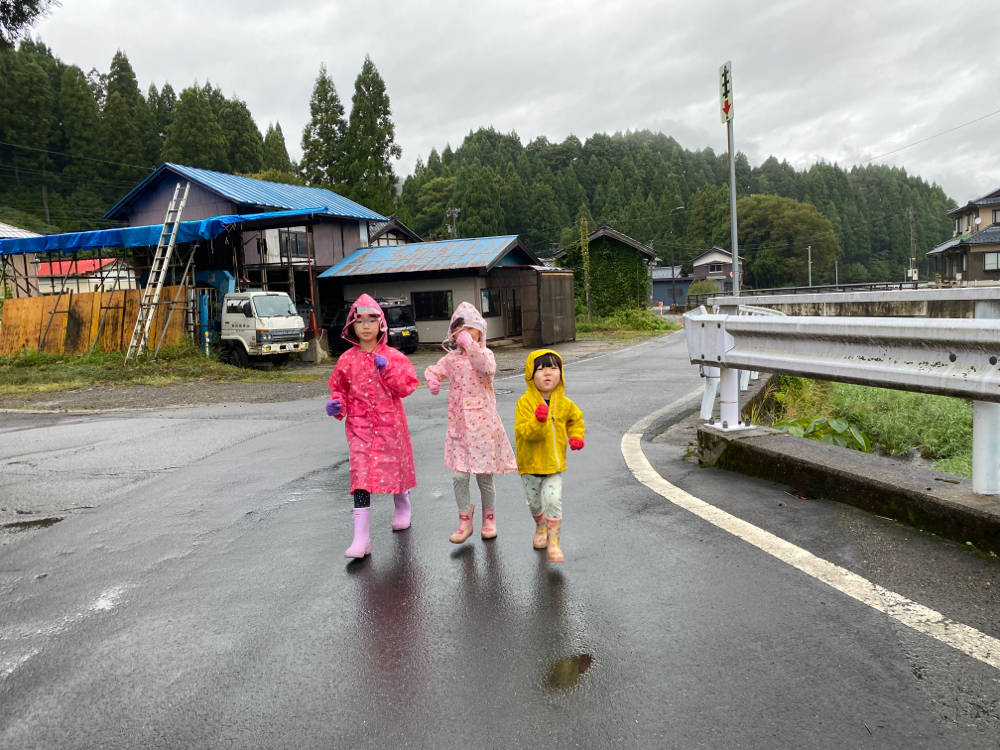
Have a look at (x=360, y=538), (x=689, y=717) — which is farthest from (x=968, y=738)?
(x=360, y=538)

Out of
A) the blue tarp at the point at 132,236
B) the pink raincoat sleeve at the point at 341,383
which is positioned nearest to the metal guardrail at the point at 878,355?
the pink raincoat sleeve at the point at 341,383

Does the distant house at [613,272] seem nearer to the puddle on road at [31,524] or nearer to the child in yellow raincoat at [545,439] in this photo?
the puddle on road at [31,524]

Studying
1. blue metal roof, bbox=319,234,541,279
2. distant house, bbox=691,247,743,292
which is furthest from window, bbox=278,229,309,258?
distant house, bbox=691,247,743,292

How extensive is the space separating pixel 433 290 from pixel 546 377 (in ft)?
81.1

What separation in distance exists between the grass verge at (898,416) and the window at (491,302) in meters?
19.0

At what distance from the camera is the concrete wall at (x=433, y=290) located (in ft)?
91.2

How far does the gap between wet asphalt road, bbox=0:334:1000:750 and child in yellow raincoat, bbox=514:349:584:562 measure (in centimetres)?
24

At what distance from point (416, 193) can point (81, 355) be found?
221 ft

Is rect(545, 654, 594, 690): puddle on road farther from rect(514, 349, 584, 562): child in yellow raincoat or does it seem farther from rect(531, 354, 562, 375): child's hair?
rect(531, 354, 562, 375): child's hair

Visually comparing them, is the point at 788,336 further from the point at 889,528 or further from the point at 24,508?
the point at 24,508

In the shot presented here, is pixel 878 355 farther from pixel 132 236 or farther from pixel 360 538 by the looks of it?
pixel 132 236

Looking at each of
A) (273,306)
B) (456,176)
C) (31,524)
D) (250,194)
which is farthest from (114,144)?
(31,524)

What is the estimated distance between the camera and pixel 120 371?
1823cm

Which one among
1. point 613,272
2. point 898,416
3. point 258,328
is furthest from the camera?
point 613,272
